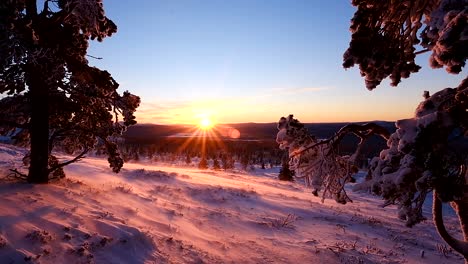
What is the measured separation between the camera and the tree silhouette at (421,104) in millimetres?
4047

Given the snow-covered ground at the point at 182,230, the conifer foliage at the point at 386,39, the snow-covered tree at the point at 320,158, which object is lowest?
the snow-covered ground at the point at 182,230

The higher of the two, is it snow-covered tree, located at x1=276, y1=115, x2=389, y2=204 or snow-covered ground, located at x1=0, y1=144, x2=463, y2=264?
snow-covered tree, located at x1=276, y1=115, x2=389, y2=204

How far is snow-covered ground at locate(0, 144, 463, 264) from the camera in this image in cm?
727

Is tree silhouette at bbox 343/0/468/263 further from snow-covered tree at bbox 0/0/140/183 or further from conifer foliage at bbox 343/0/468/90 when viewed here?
snow-covered tree at bbox 0/0/140/183

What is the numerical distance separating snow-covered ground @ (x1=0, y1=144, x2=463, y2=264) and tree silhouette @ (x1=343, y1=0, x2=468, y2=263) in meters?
4.40

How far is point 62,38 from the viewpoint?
10.0 m

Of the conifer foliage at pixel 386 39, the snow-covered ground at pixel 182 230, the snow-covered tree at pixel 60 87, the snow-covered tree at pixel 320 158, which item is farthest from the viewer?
the snow-covered tree at pixel 60 87

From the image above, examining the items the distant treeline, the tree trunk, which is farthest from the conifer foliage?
the distant treeline

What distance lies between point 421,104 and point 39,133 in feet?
30.6

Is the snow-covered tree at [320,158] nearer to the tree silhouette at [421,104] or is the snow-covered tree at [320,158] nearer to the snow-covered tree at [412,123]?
the snow-covered tree at [412,123]

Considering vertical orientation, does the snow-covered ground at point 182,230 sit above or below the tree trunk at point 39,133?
below

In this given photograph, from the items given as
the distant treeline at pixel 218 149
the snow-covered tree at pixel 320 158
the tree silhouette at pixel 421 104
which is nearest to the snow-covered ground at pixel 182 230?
the snow-covered tree at pixel 320 158

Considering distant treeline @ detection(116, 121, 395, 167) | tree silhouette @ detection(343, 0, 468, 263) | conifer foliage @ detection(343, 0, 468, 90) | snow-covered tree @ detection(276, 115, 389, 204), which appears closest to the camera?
tree silhouette @ detection(343, 0, 468, 263)

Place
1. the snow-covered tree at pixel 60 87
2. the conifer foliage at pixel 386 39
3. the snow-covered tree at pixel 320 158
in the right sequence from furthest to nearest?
1. the snow-covered tree at pixel 60 87
2. the snow-covered tree at pixel 320 158
3. the conifer foliage at pixel 386 39
